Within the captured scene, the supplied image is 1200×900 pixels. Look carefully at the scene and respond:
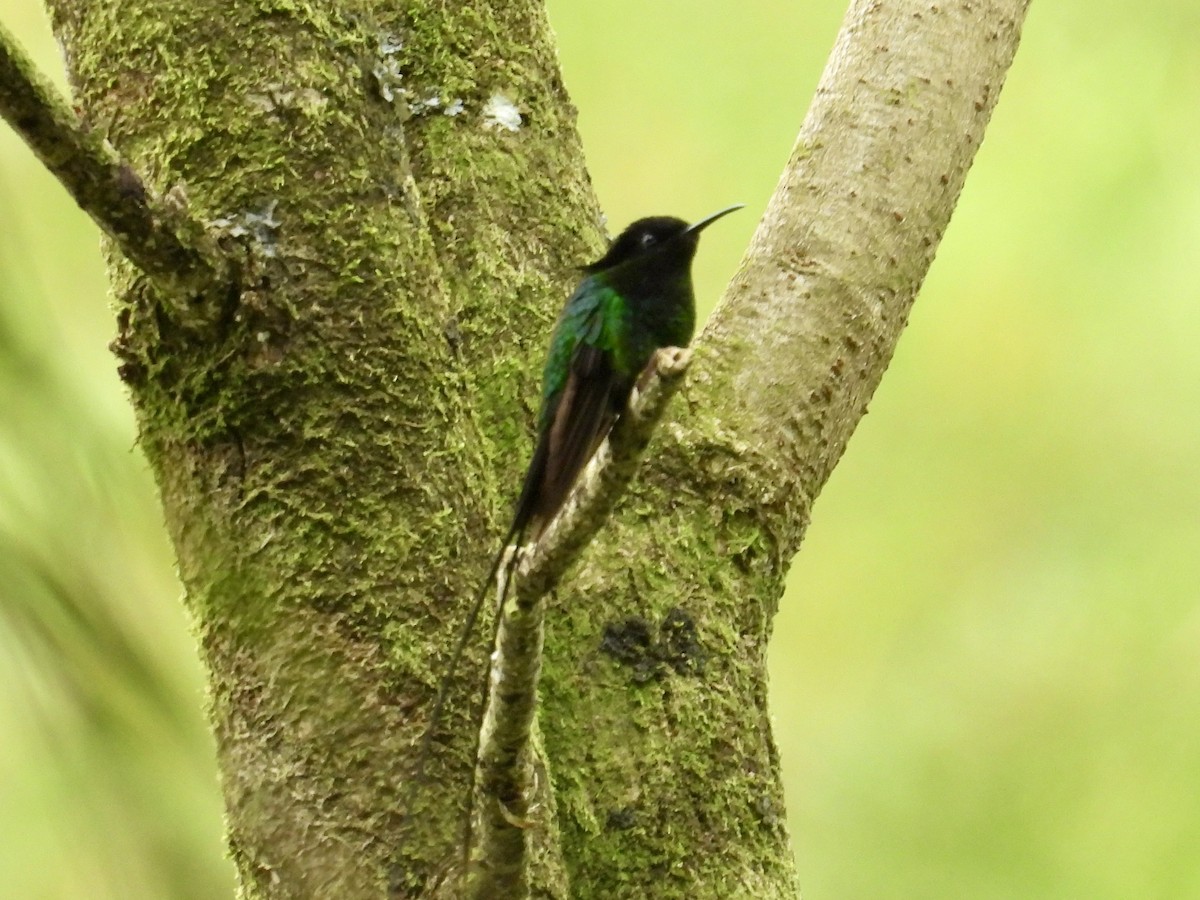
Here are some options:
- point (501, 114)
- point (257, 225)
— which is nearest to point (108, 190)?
point (257, 225)

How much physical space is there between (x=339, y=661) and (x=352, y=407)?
14.6 inches

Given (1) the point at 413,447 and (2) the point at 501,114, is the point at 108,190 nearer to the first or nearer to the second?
(1) the point at 413,447

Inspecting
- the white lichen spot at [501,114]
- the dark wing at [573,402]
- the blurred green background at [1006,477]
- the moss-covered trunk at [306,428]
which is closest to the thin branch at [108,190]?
the moss-covered trunk at [306,428]

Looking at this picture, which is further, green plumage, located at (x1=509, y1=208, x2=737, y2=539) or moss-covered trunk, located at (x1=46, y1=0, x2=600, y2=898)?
green plumage, located at (x1=509, y1=208, x2=737, y2=539)

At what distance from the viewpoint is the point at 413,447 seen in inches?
78.8

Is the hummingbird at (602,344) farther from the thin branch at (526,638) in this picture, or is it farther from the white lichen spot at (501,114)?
the white lichen spot at (501,114)

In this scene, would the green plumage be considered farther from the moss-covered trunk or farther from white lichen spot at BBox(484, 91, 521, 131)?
white lichen spot at BBox(484, 91, 521, 131)

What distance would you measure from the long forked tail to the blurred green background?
3.94m

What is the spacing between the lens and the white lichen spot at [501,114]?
288 cm

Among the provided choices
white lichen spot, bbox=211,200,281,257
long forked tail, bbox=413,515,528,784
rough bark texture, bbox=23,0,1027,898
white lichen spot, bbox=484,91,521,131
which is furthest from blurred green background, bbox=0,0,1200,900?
white lichen spot, bbox=211,200,281,257

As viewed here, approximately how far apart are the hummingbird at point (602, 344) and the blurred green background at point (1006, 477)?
145 inches

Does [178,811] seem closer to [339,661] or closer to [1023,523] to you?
[339,661]

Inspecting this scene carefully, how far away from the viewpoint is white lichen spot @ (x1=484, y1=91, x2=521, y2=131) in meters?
2.88

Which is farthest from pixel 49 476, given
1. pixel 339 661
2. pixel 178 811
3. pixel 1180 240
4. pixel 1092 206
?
pixel 1092 206
